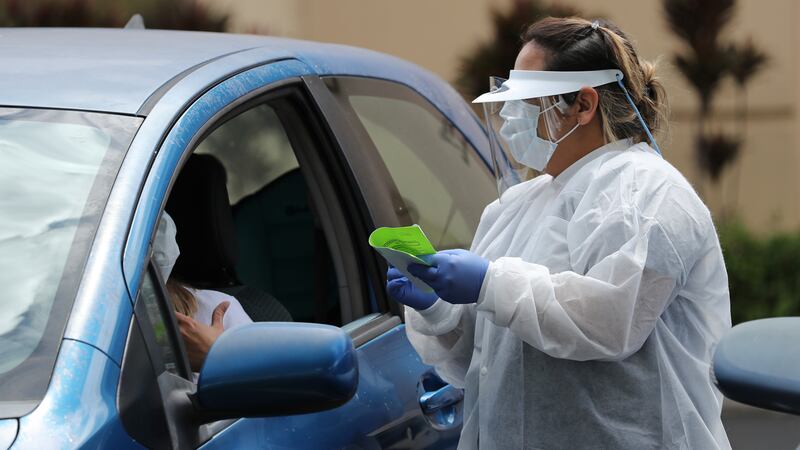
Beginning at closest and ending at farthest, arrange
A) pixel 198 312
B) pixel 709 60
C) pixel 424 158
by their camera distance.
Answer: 1. pixel 198 312
2. pixel 424 158
3. pixel 709 60

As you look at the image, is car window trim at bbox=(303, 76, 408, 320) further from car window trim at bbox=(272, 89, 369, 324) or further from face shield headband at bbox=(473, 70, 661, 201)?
face shield headband at bbox=(473, 70, 661, 201)

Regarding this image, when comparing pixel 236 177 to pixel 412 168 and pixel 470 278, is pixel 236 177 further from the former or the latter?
pixel 470 278

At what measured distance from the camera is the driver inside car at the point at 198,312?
3.15 m

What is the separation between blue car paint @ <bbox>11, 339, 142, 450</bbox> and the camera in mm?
1989

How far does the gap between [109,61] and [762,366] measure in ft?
4.68

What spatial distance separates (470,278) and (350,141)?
0.89 meters

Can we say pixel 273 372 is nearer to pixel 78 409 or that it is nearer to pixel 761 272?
pixel 78 409

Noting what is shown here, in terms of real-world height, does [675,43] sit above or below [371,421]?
below

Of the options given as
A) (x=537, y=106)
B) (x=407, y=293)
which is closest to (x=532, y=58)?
(x=537, y=106)

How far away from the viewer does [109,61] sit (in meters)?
2.84

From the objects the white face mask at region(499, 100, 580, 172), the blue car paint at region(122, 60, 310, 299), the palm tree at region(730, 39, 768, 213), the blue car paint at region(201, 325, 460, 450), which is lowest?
the palm tree at region(730, 39, 768, 213)

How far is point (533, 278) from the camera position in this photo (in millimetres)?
2580

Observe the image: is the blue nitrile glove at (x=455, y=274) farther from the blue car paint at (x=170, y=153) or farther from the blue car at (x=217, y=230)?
the blue car paint at (x=170, y=153)

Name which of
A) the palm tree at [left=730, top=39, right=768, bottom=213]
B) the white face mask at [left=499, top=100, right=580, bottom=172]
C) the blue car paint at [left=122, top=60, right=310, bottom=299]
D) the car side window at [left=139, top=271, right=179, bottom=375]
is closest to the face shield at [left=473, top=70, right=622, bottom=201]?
the white face mask at [left=499, top=100, right=580, bottom=172]
